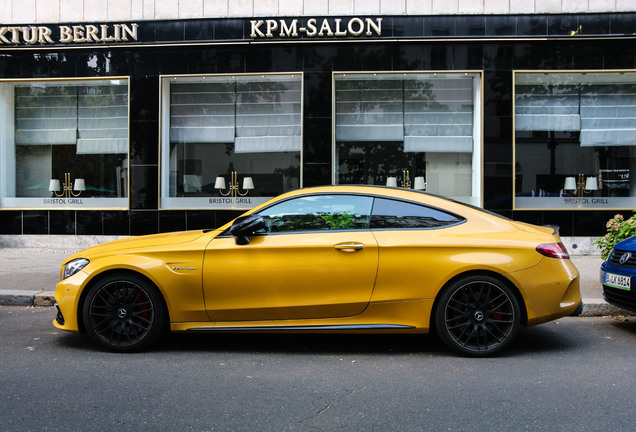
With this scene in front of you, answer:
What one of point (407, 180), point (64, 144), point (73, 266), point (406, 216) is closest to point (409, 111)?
point (407, 180)

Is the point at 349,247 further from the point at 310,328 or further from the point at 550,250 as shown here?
the point at 550,250

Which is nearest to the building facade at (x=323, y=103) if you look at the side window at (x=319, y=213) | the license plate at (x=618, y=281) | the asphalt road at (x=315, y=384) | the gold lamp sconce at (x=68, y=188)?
the gold lamp sconce at (x=68, y=188)

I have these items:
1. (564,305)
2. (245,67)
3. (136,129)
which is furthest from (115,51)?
(564,305)

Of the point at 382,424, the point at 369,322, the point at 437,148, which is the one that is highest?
the point at 437,148

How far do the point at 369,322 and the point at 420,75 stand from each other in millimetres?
8115

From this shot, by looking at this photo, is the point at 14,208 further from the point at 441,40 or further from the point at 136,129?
the point at 441,40

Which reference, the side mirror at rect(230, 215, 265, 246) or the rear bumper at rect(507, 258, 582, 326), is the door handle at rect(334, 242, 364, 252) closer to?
the side mirror at rect(230, 215, 265, 246)

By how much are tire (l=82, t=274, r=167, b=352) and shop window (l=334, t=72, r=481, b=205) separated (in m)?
7.29

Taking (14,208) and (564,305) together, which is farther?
(14,208)

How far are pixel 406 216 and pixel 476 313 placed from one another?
3.47 ft

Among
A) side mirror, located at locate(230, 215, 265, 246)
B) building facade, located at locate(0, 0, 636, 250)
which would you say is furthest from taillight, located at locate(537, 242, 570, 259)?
building facade, located at locate(0, 0, 636, 250)

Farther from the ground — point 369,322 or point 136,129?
point 136,129

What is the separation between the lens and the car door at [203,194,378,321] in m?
4.69

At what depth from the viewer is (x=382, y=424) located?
3289 millimetres
